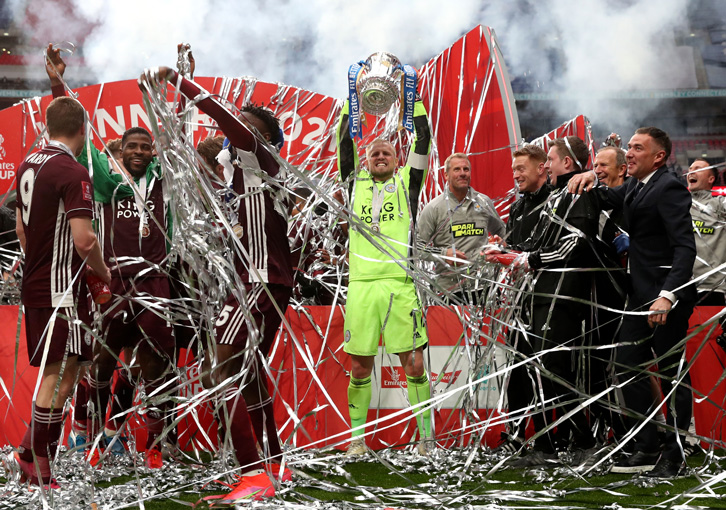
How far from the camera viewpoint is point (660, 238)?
3.59m

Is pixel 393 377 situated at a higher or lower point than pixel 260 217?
lower

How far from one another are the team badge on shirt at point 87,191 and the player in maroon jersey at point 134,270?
0.68 meters

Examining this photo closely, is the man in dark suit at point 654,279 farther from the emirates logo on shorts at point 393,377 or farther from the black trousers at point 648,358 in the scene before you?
the emirates logo on shorts at point 393,377

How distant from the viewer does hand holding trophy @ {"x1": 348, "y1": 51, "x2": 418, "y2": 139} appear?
4.20m

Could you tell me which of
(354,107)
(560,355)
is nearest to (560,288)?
(560,355)

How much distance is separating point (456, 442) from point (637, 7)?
22.4 m

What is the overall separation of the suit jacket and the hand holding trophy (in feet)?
4.40

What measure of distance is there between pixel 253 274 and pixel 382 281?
1.21 metres

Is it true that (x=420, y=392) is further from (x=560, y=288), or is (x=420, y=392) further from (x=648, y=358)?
(x=648, y=358)

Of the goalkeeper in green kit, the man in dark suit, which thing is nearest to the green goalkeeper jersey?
the goalkeeper in green kit

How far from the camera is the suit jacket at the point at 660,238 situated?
11.2 ft

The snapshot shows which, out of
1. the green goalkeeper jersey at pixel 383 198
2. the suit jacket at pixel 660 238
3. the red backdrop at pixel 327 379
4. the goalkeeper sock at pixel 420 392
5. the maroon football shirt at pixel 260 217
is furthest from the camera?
A: the red backdrop at pixel 327 379

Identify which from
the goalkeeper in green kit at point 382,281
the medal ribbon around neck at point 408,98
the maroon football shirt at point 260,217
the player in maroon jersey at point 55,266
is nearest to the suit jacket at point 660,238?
the goalkeeper in green kit at point 382,281

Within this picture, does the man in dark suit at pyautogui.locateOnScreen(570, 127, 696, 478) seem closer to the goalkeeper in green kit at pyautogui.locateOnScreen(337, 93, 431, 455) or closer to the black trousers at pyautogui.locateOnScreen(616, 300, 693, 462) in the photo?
the black trousers at pyautogui.locateOnScreen(616, 300, 693, 462)
